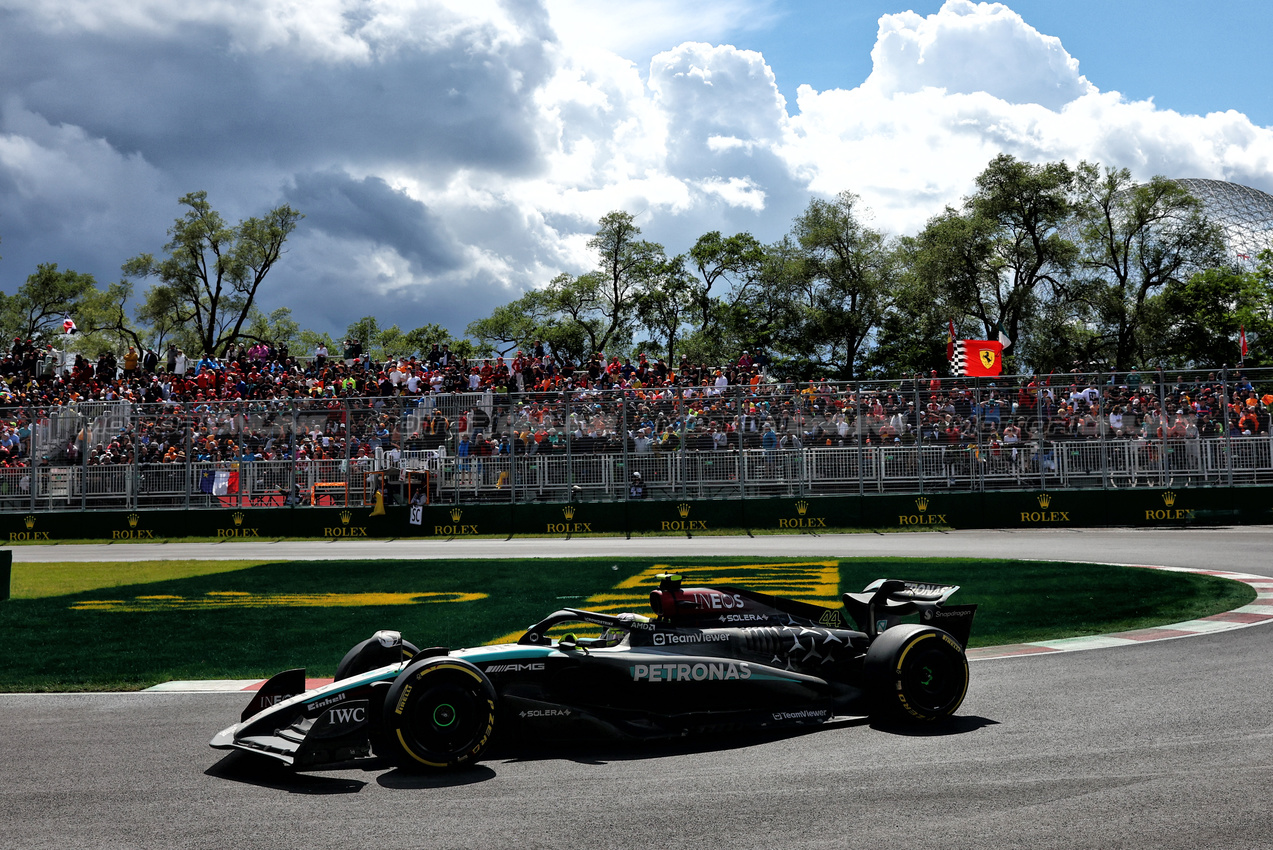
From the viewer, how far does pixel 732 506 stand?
76.9ft

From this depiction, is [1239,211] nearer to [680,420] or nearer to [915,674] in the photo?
[680,420]

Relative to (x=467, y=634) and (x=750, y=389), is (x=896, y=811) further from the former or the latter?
(x=750, y=389)

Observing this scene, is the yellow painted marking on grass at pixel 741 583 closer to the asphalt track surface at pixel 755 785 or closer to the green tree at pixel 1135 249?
the asphalt track surface at pixel 755 785

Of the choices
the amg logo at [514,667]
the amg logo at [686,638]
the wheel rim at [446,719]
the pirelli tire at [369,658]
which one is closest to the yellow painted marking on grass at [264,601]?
the pirelli tire at [369,658]

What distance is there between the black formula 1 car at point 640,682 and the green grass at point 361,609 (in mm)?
3019

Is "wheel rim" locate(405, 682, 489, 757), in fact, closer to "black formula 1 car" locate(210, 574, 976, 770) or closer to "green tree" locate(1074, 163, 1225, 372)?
"black formula 1 car" locate(210, 574, 976, 770)

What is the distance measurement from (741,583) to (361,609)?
5052mm

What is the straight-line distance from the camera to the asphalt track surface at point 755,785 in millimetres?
4109

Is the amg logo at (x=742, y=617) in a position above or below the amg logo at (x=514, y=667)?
above

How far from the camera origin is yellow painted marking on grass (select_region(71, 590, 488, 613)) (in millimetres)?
12406

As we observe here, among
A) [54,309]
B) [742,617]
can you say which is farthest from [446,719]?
[54,309]

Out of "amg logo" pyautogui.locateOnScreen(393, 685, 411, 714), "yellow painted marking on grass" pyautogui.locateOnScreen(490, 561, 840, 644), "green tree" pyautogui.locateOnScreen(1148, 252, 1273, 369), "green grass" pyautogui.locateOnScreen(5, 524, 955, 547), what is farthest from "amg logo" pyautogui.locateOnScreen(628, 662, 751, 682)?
"green tree" pyautogui.locateOnScreen(1148, 252, 1273, 369)

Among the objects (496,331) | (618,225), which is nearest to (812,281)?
(618,225)

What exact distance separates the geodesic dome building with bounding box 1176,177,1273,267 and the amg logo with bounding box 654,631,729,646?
8237 cm
